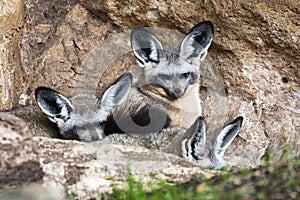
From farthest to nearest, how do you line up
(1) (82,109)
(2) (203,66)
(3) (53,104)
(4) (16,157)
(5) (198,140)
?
(2) (203,66), (1) (82,109), (3) (53,104), (5) (198,140), (4) (16,157)

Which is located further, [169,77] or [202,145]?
[169,77]


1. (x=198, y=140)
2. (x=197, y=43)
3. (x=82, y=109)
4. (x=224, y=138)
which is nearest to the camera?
(x=198, y=140)

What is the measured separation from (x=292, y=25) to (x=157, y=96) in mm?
1778

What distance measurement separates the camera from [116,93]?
25.7ft

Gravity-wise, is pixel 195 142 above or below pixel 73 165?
below

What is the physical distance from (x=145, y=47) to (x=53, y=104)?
1385mm

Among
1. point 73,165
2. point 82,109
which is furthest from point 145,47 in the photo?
point 73,165

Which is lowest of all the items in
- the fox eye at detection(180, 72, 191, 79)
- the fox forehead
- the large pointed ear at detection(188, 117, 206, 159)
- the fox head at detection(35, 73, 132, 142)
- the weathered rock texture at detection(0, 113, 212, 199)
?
the fox head at detection(35, 73, 132, 142)

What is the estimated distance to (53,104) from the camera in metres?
7.59

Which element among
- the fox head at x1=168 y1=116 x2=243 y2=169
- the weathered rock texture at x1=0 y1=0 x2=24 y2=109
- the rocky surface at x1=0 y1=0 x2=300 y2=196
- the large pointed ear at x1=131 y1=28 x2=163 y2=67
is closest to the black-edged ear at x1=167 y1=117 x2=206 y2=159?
the fox head at x1=168 y1=116 x2=243 y2=169

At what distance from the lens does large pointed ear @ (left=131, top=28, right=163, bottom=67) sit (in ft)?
26.7

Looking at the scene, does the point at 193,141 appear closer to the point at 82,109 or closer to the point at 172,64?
the point at 82,109

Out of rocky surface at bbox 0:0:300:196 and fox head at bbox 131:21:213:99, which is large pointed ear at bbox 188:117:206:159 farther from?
fox head at bbox 131:21:213:99

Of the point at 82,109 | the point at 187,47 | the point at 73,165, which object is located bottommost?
the point at 82,109
